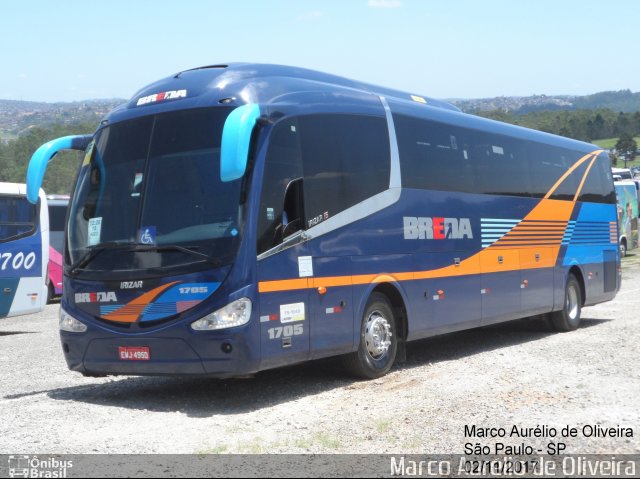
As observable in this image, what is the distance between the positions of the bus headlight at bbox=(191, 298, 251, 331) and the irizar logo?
11.6ft

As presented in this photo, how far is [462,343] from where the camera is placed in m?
15.7

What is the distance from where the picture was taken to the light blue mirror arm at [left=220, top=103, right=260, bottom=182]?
818cm

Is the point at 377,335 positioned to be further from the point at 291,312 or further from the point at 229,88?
the point at 229,88

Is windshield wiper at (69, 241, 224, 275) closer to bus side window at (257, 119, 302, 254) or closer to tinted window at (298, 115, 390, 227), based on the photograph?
bus side window at (257, 119, 302, 254)

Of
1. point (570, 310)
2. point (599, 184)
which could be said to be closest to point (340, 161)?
point (570, 310)

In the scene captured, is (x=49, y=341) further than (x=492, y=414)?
Yes

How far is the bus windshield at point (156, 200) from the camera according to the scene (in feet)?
29.7

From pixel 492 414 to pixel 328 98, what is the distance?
4.15 m

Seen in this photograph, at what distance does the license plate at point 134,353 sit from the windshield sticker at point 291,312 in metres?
1.36

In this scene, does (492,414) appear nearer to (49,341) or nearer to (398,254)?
(398,254)

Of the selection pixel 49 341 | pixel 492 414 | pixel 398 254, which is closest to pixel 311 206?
pixel 398 254

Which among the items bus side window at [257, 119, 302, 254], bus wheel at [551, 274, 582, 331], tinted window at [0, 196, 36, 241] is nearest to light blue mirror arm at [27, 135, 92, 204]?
bus side window at [257, 119, 302, 254]

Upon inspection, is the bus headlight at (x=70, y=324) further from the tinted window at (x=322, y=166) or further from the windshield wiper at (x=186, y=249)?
the tinted window at (x=322, y=166)

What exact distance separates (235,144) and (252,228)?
42.0 inches
